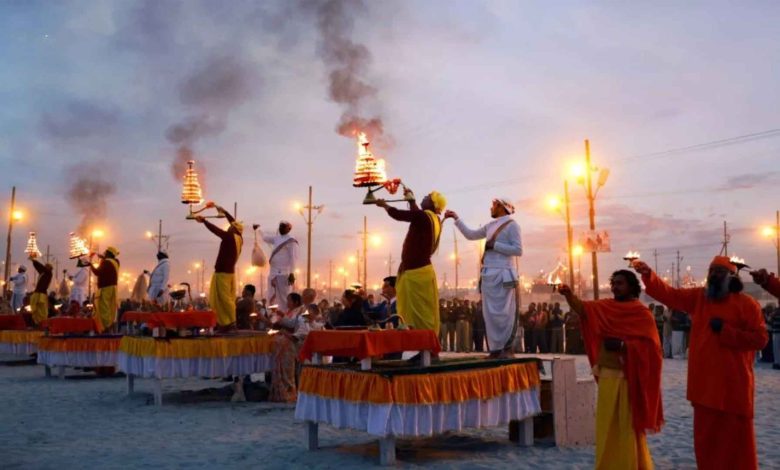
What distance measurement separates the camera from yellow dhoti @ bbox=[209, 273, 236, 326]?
13562mm

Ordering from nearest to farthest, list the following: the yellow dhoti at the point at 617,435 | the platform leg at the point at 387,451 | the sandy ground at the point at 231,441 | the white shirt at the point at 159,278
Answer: the yellow dhoti at the point at 617,435 < the platform leg at the point at 387,451 < the sandy ground at the point at 231,441 < the white shirt at the point at 159,278

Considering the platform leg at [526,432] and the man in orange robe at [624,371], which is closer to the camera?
the man in orange robe at [624,371]

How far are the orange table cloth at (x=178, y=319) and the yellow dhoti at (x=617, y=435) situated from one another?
8.32 metres

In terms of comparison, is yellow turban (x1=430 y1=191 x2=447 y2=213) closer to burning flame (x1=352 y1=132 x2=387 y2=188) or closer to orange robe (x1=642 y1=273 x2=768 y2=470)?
burning flame (x1=352 y1=132 x2=387 y2=188)

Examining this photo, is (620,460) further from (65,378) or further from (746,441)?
(65,378)

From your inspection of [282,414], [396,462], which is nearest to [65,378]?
[282,414]

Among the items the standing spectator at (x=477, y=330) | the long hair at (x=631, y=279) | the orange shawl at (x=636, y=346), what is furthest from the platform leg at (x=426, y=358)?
the standing spectator at (x=477, y=330)

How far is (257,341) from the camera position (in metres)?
12.8

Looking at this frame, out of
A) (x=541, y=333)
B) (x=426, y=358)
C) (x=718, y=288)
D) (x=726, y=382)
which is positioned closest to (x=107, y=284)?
(x=426, y=358)

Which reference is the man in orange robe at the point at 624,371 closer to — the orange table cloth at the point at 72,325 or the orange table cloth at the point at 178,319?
the orange table cloth at the point at 178,319

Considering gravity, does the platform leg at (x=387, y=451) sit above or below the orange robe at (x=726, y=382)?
below

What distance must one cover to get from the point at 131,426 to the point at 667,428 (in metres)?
7.48

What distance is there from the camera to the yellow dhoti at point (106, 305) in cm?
1695

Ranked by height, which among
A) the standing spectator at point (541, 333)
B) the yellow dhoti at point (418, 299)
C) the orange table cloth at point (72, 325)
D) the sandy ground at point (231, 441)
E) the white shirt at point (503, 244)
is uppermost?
the white shirt at point (503, 244)
